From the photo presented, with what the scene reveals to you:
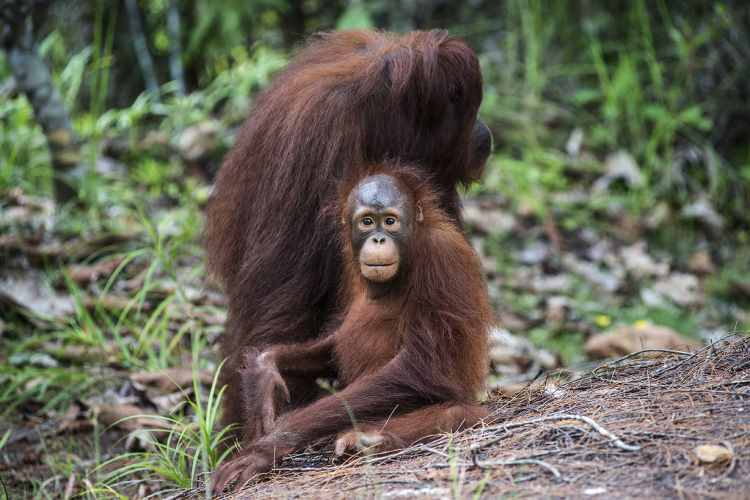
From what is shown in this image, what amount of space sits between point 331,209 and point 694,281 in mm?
4465

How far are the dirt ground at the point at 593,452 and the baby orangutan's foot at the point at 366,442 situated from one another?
1.4 inches

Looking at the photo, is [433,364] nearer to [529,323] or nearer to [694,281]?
[529,323]

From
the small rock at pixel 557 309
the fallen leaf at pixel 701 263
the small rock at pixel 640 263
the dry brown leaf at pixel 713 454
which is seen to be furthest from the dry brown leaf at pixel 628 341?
the dry brown leaf at pixel 713 454

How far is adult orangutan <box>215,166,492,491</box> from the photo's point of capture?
345 centimetres

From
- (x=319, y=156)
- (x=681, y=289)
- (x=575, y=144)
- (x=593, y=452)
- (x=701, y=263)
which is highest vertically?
(x=319, y=156)

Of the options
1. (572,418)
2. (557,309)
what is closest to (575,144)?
(557,309)

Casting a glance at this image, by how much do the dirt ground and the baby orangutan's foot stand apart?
36 millimetres

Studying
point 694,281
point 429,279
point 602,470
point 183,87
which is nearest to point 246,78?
point 183,87

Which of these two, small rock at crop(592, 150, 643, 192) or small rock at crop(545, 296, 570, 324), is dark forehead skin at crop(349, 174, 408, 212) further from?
small rock at crop(592, 150, 643, 192)

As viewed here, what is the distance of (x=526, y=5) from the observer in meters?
8.85

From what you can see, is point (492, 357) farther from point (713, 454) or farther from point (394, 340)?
point (713, 454)

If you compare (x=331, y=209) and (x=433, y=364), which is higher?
(x=331, y=209)

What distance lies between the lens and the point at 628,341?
5.95m

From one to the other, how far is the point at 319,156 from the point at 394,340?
840mm
